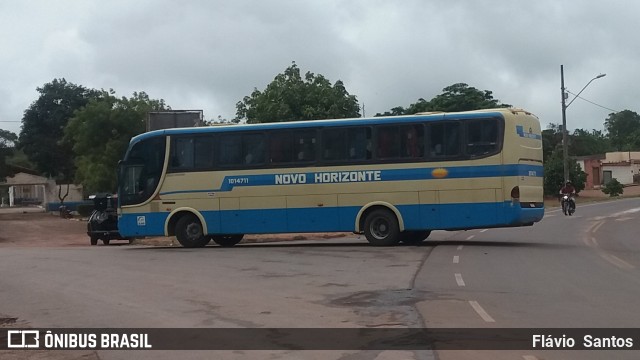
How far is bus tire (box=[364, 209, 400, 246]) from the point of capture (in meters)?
21.7

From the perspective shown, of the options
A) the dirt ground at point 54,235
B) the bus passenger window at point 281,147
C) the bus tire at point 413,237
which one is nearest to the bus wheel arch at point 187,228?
the bus passenger window at point 281,147

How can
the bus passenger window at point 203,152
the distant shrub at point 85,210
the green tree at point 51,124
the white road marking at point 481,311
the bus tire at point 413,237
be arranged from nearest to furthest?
1. the white road marking at point 481,311
2. the bus tire at point 413,237
3. the bus passenger window at point 203,152
4. the distant shrub at point 85,210
5. the green tree at point 51,124

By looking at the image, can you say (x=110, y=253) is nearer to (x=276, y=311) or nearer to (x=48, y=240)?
(x=276, y=311)

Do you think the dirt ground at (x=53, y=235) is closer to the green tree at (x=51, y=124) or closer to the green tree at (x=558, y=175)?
the green tree at (x=51, y=124)

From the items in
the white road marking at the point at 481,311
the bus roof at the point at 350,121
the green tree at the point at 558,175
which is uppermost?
the bus roof at the point at 350,121

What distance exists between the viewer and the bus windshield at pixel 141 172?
23.8 meters

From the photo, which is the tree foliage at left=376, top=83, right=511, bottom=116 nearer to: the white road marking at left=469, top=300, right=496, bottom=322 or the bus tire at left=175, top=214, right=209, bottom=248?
the bus tire at left=175, top=214, right=209, bottom=248

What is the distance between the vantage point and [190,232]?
2373cm

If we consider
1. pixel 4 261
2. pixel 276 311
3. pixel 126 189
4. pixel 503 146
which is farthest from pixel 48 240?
pixel 276 311

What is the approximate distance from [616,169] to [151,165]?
70094mm

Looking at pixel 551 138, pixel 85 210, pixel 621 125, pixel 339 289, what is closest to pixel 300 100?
pixel 85 210

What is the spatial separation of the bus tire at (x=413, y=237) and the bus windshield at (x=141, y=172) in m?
7.39

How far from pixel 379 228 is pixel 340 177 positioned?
1747 mm

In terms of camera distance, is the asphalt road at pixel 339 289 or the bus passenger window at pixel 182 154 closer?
the asphalt road at pixel 339 289
